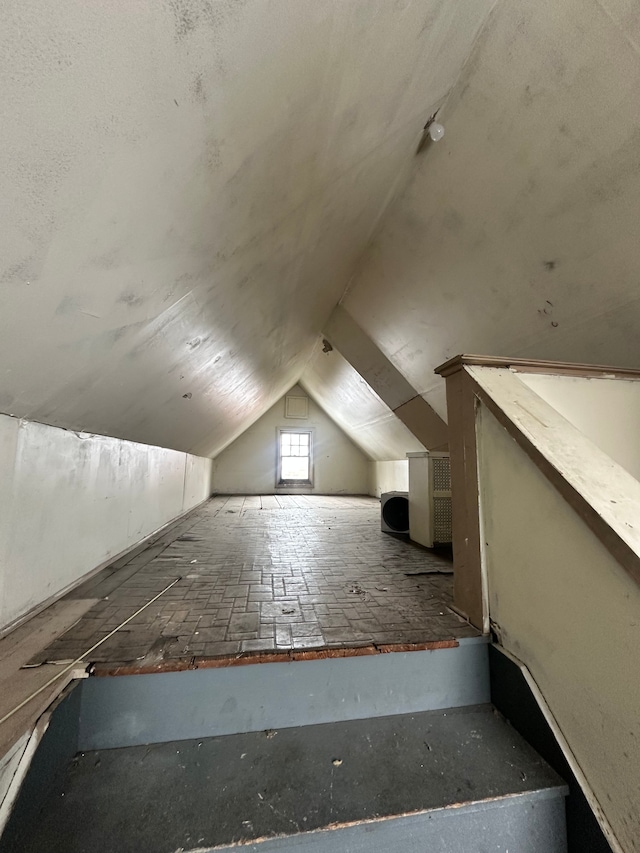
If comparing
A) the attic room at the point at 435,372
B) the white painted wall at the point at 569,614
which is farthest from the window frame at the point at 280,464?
the white painted wall at the point at 569,614

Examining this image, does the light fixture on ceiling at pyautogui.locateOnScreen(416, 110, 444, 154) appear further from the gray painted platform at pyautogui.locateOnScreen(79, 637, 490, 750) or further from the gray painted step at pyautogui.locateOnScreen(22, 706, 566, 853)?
the gray painted step at pyautogui.locateOnScreen(22, 706, 566, 853)

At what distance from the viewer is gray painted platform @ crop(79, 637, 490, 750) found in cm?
99

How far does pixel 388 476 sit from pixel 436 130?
5.61m

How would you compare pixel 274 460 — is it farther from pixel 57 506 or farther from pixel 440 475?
pixel 57 506

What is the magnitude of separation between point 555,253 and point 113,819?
251cm

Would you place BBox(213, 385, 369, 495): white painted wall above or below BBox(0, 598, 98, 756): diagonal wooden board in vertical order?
above

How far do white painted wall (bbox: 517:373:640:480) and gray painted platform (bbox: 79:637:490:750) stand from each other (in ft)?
3.45

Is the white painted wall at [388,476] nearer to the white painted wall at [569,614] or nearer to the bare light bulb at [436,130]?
the white painted wall at [569,614]

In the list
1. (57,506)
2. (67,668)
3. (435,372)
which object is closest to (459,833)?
(67,668)

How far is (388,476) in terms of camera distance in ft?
21.7

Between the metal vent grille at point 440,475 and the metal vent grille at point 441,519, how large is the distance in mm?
102

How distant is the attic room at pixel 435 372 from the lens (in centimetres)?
75

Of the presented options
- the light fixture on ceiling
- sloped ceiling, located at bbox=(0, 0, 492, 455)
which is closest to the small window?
sloped ceiling, located at bbox=(0, 0, 492, 455)

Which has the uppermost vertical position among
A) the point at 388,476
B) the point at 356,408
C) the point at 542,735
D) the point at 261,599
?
the point at 356,408
